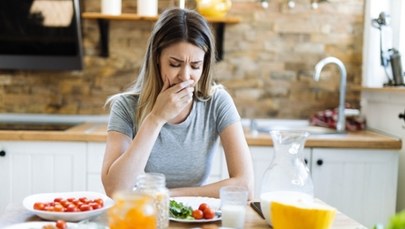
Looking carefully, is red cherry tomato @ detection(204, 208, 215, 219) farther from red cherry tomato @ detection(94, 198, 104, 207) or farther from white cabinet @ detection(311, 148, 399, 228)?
white cabinet @ detection(311, 148, 399, 228)

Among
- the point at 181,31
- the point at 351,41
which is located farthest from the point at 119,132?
the point at 351,41

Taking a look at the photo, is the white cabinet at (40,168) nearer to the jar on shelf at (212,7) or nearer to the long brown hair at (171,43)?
the long brown hair at (171,43)

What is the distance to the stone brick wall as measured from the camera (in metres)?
3.09

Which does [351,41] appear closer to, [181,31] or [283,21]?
[283,21]

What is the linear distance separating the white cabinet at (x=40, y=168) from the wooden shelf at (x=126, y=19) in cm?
77

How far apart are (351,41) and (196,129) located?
5.64ft

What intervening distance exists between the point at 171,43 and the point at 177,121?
322 millimetres

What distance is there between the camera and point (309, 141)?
259 centimetres

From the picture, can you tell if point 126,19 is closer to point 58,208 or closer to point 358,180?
point 358,180

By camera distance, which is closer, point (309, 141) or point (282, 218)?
point (282, 218)

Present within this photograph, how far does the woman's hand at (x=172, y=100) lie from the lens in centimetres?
167

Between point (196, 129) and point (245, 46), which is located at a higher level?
point (245, 46)

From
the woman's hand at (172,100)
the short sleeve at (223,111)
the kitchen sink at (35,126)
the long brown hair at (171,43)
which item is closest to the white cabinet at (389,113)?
the short sleeve at (223,111)

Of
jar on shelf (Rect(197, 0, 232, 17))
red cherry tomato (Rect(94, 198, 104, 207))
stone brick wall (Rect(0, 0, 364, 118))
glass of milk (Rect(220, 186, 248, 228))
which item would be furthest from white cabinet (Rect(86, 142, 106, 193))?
glass of milk (Rect(220, 186, 248, 228))
